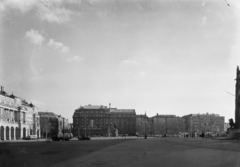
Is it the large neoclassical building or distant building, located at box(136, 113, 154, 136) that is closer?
the large neoclassical building

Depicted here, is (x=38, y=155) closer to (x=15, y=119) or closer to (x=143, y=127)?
(x=15, y=119)

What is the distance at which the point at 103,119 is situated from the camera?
543ft

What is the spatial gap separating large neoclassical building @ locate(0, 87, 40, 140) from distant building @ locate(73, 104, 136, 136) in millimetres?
38999

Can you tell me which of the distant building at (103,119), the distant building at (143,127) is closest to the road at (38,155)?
the distant building at (143,127)

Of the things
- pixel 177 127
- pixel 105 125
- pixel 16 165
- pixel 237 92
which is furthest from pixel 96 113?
pixel 16 165

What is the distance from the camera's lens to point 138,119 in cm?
18188

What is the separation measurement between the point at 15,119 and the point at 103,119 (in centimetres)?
7211

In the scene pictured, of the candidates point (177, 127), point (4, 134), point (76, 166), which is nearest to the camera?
point (76, 166)

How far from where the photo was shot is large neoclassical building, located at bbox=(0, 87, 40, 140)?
86.0 m

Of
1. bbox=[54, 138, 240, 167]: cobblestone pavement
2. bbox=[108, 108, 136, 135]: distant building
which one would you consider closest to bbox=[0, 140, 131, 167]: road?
bbox=[54, 138, 240, 167]: cobblestone pavement

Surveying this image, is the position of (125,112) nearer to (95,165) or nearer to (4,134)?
(4,134)

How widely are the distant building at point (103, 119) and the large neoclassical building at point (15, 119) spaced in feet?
128

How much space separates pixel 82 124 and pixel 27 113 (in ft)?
168

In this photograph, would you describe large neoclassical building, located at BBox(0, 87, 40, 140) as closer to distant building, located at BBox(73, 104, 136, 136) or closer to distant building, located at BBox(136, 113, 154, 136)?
distant building, located at BBox(73, 104, 136, 136)
